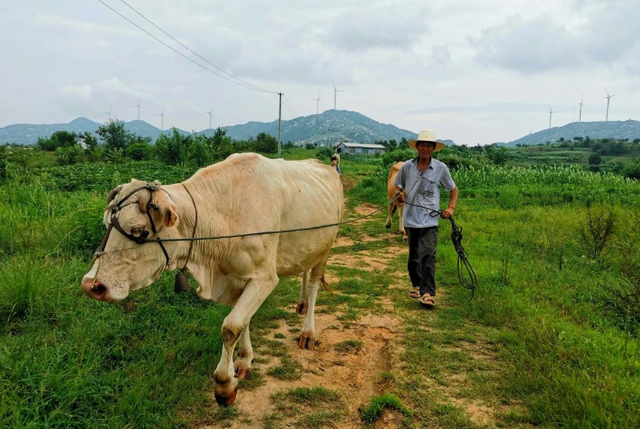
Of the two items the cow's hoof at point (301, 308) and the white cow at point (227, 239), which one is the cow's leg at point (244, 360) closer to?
the white cow at point (227, 239)

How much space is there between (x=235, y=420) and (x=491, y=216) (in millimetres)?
9102

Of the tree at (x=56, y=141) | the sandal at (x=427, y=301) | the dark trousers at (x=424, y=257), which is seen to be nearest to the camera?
the sandal at (x=427, y=301)

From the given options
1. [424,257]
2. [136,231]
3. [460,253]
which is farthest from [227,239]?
[460,253]

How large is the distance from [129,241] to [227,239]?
75 cm

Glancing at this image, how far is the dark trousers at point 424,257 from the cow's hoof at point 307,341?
184cm

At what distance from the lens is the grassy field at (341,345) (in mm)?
2766

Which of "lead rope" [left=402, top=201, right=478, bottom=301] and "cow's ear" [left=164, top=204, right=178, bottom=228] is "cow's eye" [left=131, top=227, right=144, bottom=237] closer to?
"cow's ear" [left=164, top=204, right=178, bottom=228]

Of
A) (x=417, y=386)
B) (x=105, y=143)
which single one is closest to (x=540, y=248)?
(x=417, y=386)

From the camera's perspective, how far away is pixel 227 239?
305 centimetres

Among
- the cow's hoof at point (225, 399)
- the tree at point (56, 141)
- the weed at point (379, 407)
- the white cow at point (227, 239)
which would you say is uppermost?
the tree at point (56, 141)

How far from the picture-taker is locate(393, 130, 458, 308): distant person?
522cm

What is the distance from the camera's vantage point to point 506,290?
5270 millimetres

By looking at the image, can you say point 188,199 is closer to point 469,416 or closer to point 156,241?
point 156,241

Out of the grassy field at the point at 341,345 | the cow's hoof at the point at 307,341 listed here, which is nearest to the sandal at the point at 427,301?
the grassy field at the point at 341,345
